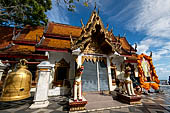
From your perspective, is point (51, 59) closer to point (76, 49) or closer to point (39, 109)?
point (76, 49)

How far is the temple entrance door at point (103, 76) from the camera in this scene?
6131 mm

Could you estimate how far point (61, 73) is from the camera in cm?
666

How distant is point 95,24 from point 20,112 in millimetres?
7010

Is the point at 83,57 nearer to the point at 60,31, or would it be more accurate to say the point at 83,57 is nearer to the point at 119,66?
the point at 119,66

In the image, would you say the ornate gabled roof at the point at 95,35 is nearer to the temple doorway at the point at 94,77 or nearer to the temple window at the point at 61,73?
the temple doorway at the point at 94,77

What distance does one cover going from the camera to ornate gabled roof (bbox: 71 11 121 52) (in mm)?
5648

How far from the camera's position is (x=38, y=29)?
1041 cm

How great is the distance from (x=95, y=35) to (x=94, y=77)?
12.3 feet

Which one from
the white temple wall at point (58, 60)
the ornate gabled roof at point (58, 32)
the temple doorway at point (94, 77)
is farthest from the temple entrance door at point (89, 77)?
the ornate gabled roof at point (58, 32)

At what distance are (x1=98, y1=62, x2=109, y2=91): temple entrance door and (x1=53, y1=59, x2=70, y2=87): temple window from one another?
9.66 ft

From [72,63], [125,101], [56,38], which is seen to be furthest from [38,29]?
[125,101]

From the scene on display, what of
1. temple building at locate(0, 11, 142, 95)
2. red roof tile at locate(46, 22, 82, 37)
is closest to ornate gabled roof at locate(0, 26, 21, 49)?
temple building at locate(0, 11, 142, 95)

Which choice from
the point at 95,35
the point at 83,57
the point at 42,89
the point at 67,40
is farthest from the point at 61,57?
the point at 95,35

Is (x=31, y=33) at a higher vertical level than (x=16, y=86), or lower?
higher
